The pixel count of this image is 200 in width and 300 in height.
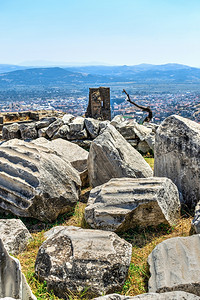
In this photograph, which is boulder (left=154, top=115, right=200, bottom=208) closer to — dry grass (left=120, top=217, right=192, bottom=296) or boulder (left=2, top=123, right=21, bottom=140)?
dry grass (left=120, top=217, right=192, bottom=296)

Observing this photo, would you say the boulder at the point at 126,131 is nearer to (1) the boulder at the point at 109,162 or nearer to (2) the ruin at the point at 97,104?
(1) the boulder at the point at 109,162

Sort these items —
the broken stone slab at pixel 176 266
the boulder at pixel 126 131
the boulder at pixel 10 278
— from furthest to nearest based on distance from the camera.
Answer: the boulder at pixel 126 131 < the broken stone slab at pixel 176 266 < the boulder at pixel 10 278

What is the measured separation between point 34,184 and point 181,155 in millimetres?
2300

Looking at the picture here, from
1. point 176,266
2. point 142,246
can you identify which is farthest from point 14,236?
point 176,266

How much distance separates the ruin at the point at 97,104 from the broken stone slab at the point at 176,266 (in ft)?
32.8

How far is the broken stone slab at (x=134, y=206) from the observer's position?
3975 mm

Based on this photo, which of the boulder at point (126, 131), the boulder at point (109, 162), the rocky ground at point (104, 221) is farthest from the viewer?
the boulder at point (126, 131)

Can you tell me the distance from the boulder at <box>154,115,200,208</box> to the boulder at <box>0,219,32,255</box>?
2.41m

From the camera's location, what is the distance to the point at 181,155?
4648 mm

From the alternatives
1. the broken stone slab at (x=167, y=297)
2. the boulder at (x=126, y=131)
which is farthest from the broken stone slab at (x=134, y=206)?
the boulder at (x=126, y=131)

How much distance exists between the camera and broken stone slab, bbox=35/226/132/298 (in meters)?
2.97

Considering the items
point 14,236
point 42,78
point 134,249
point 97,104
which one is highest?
point 42,78

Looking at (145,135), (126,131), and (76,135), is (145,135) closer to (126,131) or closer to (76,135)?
(126,131)

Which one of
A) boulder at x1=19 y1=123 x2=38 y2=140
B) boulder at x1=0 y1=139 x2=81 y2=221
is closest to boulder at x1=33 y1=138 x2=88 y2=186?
boulder at x1=0 y1=139 x2=81 y2=221
